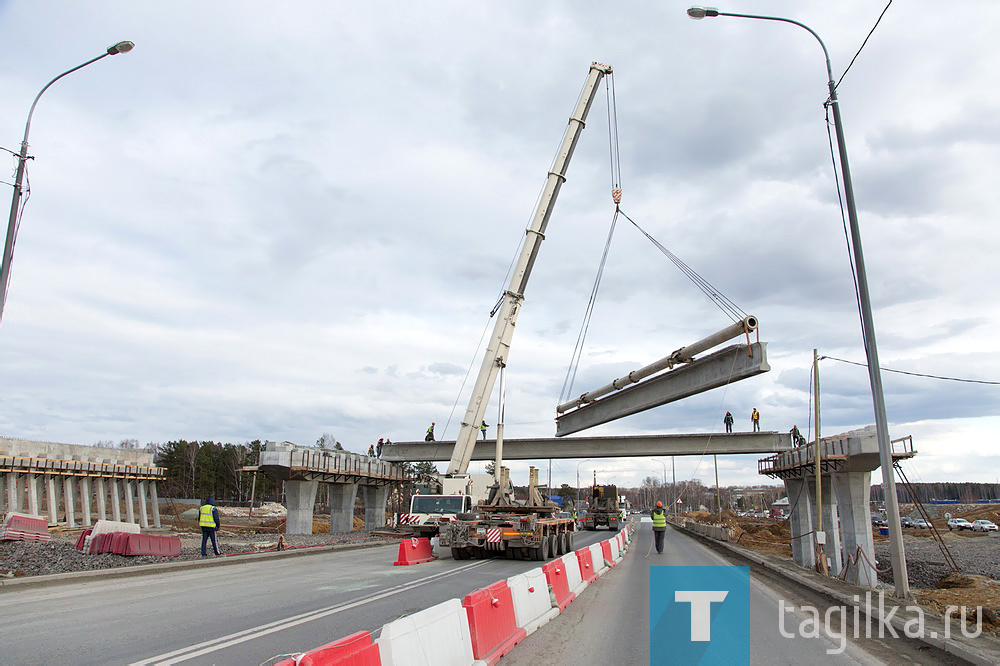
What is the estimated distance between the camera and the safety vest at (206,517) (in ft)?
55.4

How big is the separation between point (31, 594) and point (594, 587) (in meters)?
10.0

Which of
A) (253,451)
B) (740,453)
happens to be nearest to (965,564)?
(740,453)

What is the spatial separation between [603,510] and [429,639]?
4323cm

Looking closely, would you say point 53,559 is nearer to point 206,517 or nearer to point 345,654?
point 206,517

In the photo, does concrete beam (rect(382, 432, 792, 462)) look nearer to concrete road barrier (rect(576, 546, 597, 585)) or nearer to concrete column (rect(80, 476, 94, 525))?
concrete column (rect(80, 476, 94, 525))

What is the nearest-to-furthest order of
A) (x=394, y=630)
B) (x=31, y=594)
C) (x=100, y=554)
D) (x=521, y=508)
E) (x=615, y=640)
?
(x=394, y=630) → (x=615, y=640) → (x=31, y=594) → (x=100, y=554) → (x=521, y=508)

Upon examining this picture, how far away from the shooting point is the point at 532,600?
27.6ft

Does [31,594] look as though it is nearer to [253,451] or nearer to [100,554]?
[100,554]

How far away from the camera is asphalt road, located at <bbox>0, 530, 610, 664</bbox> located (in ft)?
21.7

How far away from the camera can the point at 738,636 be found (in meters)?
7.99

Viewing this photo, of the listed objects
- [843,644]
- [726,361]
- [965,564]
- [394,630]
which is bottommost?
[965,564]

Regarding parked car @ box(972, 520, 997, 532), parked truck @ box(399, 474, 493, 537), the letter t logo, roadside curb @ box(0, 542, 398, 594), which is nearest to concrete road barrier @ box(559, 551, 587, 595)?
the letter t logo

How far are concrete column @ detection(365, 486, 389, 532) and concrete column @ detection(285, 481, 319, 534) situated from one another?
9108mm

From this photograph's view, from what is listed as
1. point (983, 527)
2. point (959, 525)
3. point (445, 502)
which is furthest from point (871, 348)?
point (959, 525)
